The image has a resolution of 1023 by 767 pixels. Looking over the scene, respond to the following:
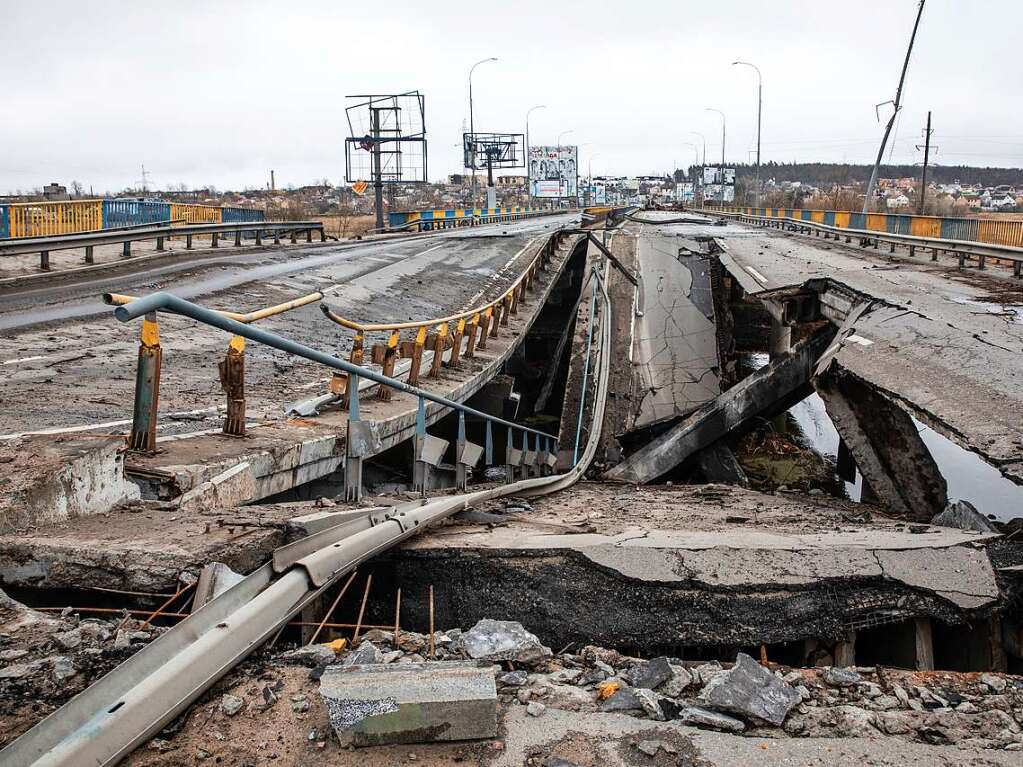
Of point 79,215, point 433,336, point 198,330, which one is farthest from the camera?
point 79,215

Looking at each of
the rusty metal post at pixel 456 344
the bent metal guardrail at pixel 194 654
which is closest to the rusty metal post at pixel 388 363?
the rusty metal post at pixel 456 344

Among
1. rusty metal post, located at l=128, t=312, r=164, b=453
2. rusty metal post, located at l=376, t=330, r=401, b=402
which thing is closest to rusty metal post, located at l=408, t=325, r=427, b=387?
rusty metal post, located at l=376, t=330, r=401, b=402

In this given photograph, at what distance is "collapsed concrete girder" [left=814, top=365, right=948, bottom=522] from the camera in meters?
8.52

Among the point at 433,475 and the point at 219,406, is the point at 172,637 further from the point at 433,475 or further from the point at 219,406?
the point at 433,475

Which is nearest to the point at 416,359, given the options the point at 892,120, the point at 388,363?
the point at 388,363

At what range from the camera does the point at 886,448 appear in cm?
921

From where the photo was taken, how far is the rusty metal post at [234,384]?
6.37 meters

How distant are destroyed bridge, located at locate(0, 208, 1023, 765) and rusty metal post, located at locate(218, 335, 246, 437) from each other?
0.08ft

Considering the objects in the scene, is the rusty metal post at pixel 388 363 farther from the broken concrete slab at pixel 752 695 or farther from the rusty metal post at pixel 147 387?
the broken concrete slab at pixel 752 695

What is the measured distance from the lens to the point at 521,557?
4.63 metres

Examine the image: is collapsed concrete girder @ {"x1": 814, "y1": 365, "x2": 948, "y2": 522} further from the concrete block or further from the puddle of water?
the concrete block

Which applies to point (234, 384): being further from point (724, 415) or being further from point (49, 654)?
point (724, 415)

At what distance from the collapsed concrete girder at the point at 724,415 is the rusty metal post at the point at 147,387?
7172mm

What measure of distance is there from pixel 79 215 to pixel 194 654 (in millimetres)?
22094
